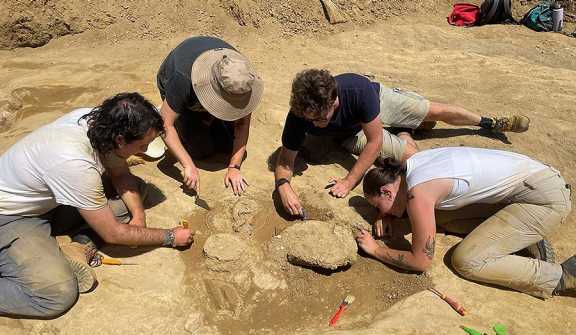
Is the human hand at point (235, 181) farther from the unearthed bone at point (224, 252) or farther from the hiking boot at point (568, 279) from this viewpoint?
the hiking boot at point (568, 279)

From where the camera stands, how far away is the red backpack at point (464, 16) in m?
6.96

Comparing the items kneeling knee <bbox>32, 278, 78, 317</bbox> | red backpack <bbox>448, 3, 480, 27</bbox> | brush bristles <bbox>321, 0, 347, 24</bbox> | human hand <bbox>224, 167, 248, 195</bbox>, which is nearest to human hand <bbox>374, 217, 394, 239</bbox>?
human hand <bbox>224, 167, 248, 195</bbox>

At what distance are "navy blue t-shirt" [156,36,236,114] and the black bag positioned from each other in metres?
4.84

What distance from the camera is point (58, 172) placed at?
8.07 feet

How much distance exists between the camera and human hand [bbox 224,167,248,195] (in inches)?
140

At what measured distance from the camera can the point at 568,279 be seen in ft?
9.33

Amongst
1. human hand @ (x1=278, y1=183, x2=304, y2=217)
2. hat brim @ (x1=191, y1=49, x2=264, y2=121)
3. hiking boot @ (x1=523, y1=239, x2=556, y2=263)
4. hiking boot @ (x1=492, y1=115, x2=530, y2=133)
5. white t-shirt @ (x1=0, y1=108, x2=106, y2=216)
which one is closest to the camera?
white t-shirt @ (x1=0, y1=108, x2=106, y2=216)

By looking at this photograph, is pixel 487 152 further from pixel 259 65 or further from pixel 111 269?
pixel 259 65

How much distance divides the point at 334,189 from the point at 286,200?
409 millimetres

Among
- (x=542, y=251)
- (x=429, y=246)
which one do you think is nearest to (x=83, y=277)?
(x=429, y=246)

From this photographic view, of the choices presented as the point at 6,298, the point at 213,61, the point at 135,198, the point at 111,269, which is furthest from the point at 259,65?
the point at 6,298

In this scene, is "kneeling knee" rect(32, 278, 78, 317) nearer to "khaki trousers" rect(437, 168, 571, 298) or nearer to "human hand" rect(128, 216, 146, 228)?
"human hand" rect(128, 216, 146, 228)

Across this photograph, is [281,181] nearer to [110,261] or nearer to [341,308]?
[341,308]

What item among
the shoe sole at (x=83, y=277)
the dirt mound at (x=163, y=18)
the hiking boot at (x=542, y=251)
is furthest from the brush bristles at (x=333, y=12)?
the shoe sole at (x=83, y=277)
